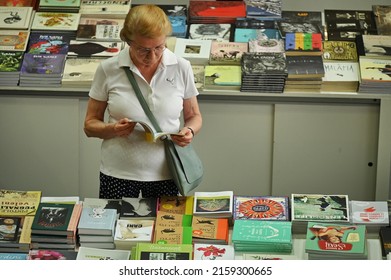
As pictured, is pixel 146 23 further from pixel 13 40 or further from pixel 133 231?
pixel 13 40

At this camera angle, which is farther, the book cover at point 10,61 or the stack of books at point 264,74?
the book cover at point 10,61

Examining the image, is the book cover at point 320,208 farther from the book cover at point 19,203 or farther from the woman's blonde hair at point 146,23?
the book cover at point 19,203

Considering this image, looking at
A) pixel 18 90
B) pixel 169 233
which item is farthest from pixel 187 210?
pixel 18 90

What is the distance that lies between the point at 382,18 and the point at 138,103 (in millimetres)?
2881

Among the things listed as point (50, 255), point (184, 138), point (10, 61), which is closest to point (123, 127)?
point (184, 138)

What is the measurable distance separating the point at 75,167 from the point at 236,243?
262 cm

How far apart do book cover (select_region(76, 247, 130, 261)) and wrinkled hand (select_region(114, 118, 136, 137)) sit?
0.59 m

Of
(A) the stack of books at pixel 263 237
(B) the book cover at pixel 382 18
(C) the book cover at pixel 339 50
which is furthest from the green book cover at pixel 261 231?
(B) the book cover at pixel 382 18

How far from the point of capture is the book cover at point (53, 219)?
3.54m

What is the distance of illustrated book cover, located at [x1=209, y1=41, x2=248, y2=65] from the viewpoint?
5.78m

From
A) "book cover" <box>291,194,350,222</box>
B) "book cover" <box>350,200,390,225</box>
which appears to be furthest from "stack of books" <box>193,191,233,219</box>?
"book cover" <box>350,200,390,225</box>

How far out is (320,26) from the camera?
19.8 feet

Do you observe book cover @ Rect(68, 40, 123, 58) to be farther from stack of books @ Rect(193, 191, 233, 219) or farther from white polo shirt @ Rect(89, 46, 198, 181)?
stack of books @ Rect(193, 191, 233, 219)

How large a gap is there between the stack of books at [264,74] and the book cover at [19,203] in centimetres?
220
